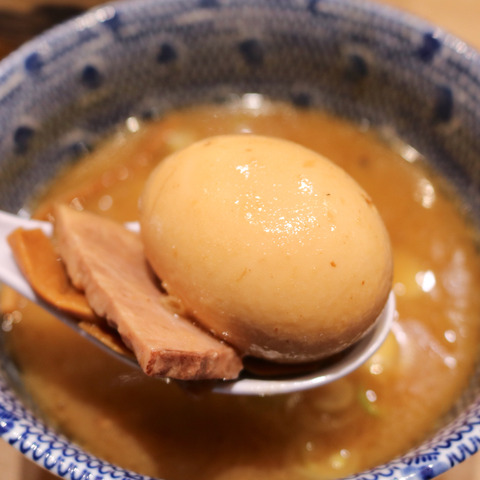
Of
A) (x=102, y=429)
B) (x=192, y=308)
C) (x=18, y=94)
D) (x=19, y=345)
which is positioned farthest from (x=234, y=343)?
(x=18, y=94)

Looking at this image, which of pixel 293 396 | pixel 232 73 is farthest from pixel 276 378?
pixel 232 73

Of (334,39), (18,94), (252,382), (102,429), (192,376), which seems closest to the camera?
(192,376)

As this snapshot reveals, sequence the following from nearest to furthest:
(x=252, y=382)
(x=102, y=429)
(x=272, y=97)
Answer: (x=252, y=382)
(x=102, y=429)
(x=272, y=97)

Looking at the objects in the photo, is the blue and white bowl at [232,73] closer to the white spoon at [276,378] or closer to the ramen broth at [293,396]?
the ramen broth at [293,396]

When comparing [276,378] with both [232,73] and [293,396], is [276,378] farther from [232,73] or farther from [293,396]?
[232,73]

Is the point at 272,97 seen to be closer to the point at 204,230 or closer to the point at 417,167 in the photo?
the point at 417,167

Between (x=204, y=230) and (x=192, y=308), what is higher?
(x=204, y=230)
